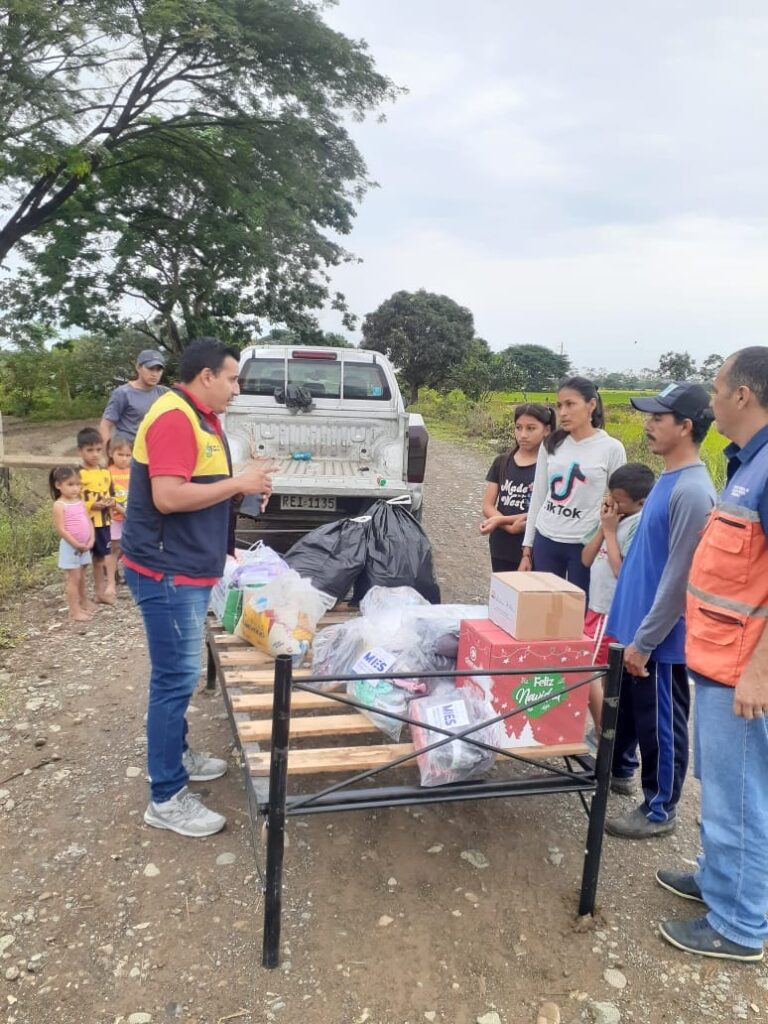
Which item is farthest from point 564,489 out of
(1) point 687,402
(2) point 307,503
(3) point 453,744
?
(2) point 307,503

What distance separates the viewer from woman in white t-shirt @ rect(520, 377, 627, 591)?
3148 mm

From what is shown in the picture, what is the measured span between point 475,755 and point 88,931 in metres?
1.32

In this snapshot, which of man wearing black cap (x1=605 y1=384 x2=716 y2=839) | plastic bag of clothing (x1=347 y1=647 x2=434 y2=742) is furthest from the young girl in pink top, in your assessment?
man wearing black cap (x1=605 y1=384 x2=716 y2=839)

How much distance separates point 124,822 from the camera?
8.75ft

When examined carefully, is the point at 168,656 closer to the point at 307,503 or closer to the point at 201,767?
the point at 201,767

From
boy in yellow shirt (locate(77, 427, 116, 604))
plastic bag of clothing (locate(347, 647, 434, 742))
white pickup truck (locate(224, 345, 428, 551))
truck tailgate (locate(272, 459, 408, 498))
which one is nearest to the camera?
plastic bag of clothing (locate(347, 647, 434, 742))

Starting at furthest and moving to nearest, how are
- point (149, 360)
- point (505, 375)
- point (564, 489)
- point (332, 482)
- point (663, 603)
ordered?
point (505, 375)
point (332, 482)
point (149, 360)
point (564, 489)
point (663, 603)

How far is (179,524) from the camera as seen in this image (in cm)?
236

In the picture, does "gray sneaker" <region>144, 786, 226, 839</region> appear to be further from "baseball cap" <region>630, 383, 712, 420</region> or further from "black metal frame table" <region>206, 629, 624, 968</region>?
"baseball cap" <region>630, 383, 712, 420</region>

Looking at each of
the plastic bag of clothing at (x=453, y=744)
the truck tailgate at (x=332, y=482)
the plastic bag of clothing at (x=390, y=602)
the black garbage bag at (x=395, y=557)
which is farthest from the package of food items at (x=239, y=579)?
the truck tailgate at (x=332, y=482)

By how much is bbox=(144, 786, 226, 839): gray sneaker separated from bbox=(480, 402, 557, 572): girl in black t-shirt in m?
1.97

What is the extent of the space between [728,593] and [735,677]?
0.23 m

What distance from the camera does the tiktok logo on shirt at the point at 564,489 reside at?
3.18 meters

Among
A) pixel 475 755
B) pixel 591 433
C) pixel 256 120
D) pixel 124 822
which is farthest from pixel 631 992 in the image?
pixel 256 120
